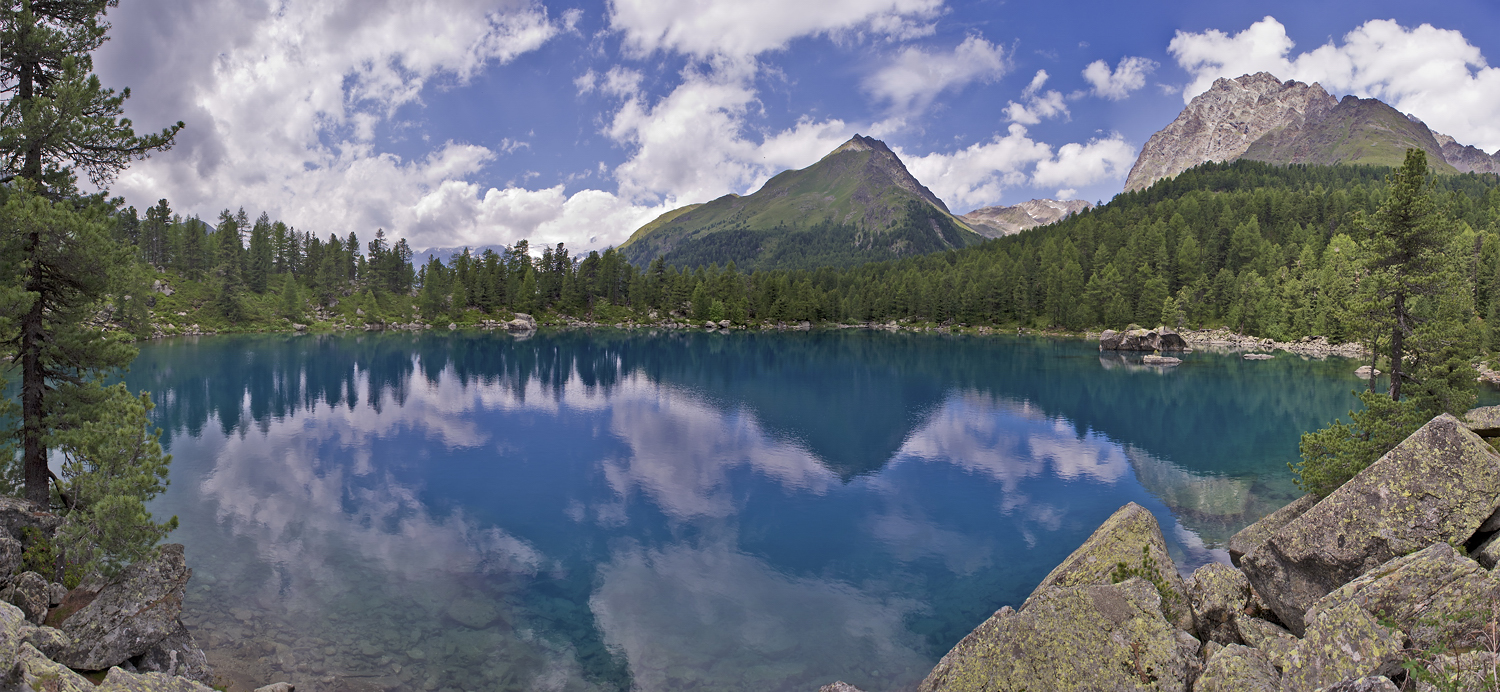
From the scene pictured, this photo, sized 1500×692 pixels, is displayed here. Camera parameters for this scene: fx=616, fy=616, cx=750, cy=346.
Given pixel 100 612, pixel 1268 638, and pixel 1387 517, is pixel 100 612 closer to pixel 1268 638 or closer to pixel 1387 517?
pixel 1268 638

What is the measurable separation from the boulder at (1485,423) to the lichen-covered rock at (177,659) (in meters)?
30.7

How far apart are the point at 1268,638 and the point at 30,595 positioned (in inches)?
876

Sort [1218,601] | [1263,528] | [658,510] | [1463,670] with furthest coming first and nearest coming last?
[658,510]
[1263,528]
[1218,601]
[1463,670]

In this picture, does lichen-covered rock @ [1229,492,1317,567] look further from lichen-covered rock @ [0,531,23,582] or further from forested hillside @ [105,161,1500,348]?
forested hillside @ [105,161,1500,348]

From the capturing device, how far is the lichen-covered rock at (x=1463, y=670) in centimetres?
635

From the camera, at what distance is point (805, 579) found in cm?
2053

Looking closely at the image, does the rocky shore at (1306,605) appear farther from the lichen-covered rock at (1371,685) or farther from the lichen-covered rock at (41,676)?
the lichen-covered rock at (41,676)

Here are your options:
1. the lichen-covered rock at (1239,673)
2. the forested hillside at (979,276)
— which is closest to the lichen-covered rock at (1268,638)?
the lichen-covered rock at (1239,673)

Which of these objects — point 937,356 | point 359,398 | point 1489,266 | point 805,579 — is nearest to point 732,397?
point 359,398

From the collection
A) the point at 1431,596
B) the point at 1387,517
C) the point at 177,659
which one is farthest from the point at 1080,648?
the point at 177,659

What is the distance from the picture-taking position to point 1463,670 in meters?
6.81

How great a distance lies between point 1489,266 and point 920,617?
12900cm

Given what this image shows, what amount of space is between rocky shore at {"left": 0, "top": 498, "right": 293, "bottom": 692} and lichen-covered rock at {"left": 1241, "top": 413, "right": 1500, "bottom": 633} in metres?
20.1

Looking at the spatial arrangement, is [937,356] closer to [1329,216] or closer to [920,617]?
[920,617]
